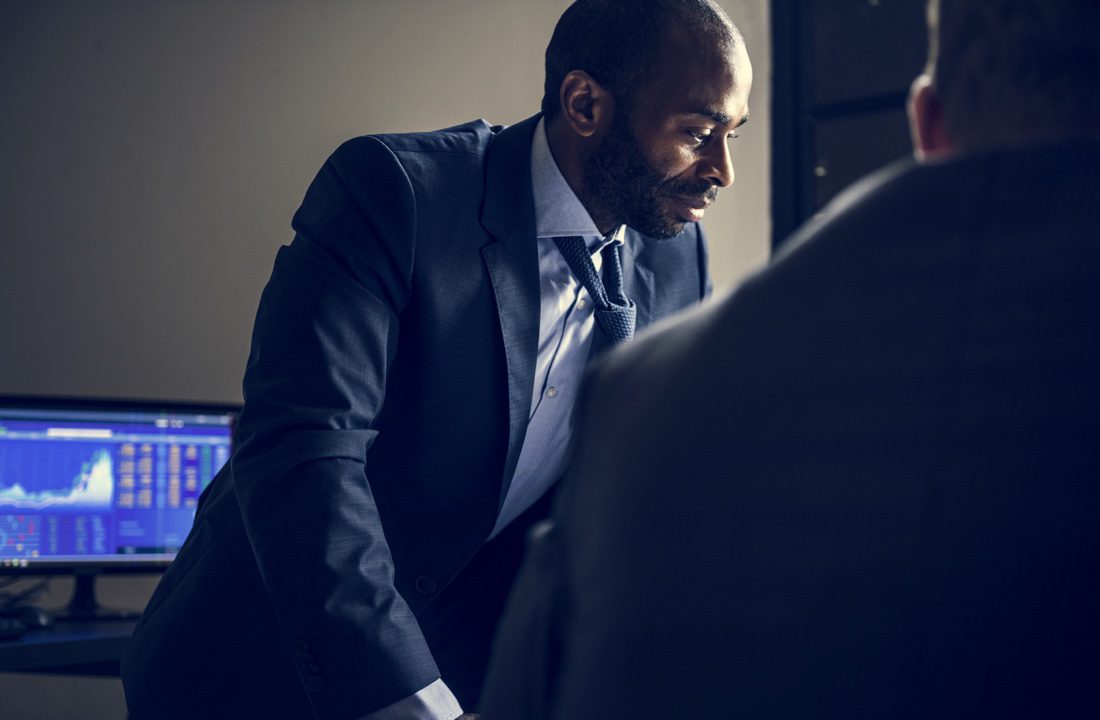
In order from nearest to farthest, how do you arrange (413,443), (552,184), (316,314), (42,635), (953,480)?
(953,480)
(316,314)
(413,443)
(552,184)
(42,635)

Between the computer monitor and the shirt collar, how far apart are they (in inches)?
60.5

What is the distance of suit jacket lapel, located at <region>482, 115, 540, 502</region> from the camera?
4.35ft

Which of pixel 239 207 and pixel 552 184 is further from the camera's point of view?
pixel 239 207

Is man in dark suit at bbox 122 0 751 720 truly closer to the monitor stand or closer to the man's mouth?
the man's mouth

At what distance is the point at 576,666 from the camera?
1.59ft

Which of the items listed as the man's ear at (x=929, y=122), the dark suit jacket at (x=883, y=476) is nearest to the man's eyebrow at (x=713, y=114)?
the man's ear at (x=929, y=122)

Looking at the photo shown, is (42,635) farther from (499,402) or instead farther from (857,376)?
(857,376)

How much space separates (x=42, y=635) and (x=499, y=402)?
4.67ft

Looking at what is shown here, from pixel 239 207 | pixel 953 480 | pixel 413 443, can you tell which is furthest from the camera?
pixel 239 207

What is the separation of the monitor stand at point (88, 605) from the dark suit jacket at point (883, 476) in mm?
2360

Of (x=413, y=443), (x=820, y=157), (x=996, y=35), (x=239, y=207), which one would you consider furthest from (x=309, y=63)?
(x=996, y=35)

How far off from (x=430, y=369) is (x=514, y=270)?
0.16m

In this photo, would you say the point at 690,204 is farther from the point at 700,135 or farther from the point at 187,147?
the point at 187,147

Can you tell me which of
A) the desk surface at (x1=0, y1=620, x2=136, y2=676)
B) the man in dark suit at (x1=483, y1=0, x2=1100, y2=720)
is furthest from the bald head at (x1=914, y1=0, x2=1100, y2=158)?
the desk surface at (x1=0, y1=620, x2=136, y2=676)
